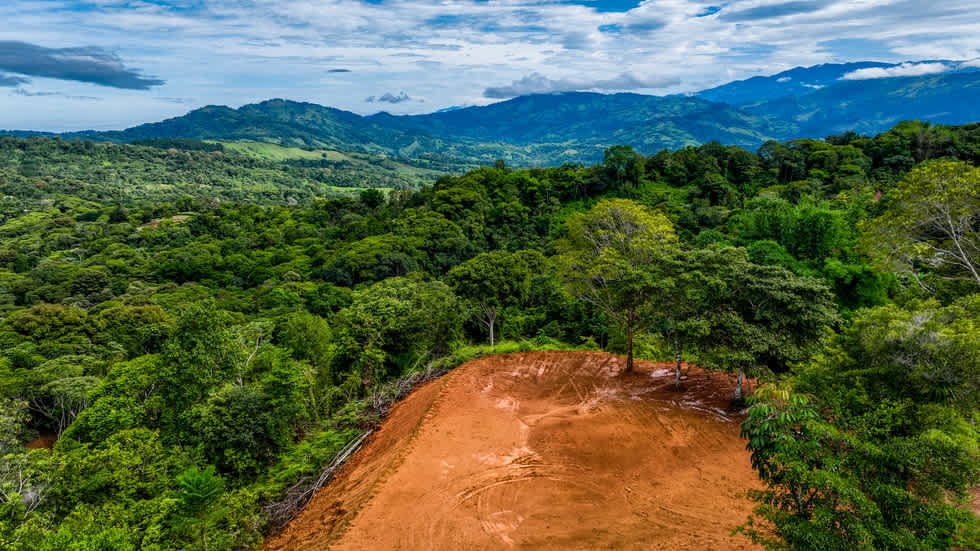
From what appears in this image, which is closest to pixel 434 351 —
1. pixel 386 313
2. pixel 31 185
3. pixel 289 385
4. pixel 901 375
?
pixel 386 313

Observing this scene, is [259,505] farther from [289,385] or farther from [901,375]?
[901,375]

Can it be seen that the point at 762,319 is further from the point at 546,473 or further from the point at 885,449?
the point at 885,449

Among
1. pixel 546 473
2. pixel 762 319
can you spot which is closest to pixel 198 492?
pixel 546 473

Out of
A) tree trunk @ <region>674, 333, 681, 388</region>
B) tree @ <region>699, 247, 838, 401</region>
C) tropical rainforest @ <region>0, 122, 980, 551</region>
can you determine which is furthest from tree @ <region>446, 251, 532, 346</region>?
tree @ <region>699, 247, 838, 401</region>

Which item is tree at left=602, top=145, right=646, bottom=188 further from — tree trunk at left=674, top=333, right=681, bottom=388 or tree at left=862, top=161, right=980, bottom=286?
tree trunk at left=674, top=333, right=681, bottom=388

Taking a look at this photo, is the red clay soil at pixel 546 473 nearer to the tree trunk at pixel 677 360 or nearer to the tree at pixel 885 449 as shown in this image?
the tree trunk at pixel 677 360

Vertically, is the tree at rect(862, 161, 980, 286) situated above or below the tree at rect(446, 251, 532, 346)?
above
